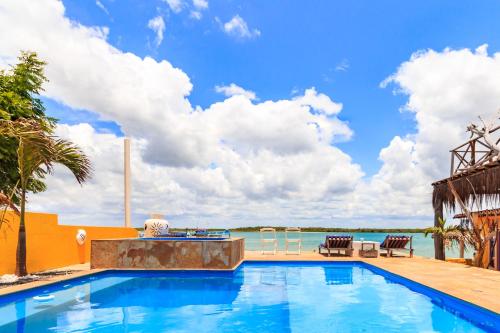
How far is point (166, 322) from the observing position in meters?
6.72

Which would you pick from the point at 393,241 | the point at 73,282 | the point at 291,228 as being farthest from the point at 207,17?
the point at 393,241

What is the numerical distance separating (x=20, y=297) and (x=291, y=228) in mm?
10781

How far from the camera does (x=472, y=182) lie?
43.3 feet

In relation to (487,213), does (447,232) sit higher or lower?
lower

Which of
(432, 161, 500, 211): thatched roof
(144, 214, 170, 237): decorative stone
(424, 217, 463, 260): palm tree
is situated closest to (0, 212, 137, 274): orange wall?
(144, 214, 170, 237): decorative stone

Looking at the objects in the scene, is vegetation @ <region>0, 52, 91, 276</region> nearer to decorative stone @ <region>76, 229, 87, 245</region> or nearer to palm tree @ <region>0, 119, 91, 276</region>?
palm tree @ <region>0, 119, 91, 276</region>

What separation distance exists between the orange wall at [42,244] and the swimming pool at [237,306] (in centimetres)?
184

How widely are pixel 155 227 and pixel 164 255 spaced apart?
6625 millimetres

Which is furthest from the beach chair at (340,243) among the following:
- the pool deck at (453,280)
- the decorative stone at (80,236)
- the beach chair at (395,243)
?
the decorative stone at (80,236)

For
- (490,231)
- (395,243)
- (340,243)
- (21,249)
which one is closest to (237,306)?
(21,249)

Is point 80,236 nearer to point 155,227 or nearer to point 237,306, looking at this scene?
point 155,227

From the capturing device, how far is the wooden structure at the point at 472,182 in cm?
1227

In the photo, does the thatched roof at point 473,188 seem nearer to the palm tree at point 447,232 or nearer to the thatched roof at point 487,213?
the thatched roof at point 487,213

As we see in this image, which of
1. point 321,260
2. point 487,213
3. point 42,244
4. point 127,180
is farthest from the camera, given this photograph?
A: point 127,180
